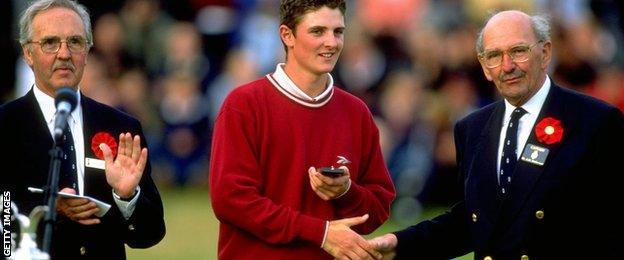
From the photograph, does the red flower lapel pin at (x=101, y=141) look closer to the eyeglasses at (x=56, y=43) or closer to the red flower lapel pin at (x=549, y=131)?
the eyeglasses at (x=56, y=43)

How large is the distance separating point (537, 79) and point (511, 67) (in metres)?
0.19

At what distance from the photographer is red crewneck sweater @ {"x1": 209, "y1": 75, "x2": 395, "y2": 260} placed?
27.8ft

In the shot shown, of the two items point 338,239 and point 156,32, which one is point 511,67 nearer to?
point 338,239

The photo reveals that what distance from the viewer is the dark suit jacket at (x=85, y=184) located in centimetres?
834

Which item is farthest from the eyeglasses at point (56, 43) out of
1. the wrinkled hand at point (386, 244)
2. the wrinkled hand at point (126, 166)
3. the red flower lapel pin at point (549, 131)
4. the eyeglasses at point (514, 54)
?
the red flower lapel pin at point (549, 131)

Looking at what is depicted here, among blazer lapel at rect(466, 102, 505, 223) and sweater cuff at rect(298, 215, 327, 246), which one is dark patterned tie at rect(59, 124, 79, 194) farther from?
blazer lapel at rect(466, 102, 505, 223)

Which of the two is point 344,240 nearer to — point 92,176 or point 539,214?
point 539,214

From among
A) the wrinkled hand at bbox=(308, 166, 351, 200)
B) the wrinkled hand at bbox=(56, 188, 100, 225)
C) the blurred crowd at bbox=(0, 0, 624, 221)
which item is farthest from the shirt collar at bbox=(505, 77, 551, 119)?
the blurred crowd at bbox=(0, 0, 624, 221)

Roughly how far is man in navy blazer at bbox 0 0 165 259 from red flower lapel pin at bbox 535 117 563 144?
1.96 m

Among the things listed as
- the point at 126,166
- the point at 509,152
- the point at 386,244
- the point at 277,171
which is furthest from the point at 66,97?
the point at 509,152

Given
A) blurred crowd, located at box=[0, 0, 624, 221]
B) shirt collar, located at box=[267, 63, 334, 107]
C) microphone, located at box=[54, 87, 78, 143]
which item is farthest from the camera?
blurred crowd, located at box=[0, 0, 624, 221]

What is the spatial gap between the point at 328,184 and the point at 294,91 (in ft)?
1.85

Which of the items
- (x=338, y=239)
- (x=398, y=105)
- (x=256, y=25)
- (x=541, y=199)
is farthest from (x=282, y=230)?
(x=256, y=25)

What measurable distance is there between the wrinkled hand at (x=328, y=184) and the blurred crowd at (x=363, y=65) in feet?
29.4
